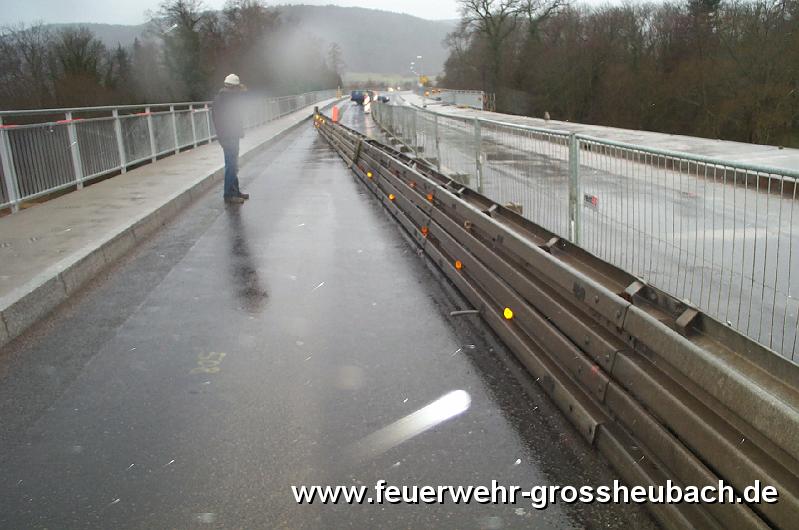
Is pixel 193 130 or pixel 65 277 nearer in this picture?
pixel 65 277

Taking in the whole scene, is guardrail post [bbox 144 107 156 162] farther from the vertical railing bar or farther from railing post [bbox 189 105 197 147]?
railing post [bbox 189 105 197 147]

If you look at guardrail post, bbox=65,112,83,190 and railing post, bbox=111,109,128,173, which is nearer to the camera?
guardrail post, bbox=65,112,83,190

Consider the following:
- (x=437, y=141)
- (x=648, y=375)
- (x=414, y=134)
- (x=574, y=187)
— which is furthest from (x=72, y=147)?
(x=648, y=375)

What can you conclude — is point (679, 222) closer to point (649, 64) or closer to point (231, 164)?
point (231, 164)

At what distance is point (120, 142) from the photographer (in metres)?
15.1

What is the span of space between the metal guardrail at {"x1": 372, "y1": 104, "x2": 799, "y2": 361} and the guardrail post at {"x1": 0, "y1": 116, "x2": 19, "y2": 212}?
6582mm

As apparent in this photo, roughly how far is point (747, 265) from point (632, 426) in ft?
16.3

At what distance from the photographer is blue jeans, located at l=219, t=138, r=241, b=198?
40.1 feet

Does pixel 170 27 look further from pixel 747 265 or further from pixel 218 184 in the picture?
pixel 747 265

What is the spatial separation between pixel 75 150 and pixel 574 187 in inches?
389

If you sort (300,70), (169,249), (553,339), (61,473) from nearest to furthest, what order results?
(61,473)
(553,339)
(169,249)
(300,70)

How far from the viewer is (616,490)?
3.21 m

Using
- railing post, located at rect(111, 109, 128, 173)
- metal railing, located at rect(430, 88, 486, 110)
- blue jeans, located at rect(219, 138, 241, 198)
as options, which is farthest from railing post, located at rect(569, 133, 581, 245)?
metal railing, located at rect(430, 88, 486, 110)

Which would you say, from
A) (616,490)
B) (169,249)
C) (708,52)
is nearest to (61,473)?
(616,490)
